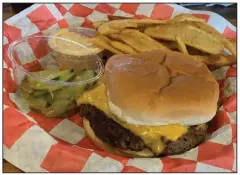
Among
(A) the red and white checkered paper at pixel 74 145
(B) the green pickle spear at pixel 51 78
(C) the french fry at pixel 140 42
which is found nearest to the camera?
(A) the red and white checkered paper at pixel 74 145

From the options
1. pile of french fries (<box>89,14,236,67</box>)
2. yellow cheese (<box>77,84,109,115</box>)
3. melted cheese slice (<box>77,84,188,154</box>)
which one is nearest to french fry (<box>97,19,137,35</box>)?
pile of french fries (<box>89,14,236,67</box>)

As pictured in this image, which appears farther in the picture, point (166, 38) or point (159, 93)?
point (166, 38)

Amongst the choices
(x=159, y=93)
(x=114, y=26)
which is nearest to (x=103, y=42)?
(x=114, y=26)

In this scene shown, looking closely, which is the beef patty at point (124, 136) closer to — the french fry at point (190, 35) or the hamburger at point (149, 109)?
the hamburger at point (149, 109)

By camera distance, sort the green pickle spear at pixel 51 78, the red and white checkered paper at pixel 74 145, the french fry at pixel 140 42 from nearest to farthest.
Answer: the red and white checkered paper at pixel 74 145
the green pickle spear at pixel 51 78
the french fry at pixel 140 42

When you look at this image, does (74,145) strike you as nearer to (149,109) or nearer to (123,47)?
(149,109)

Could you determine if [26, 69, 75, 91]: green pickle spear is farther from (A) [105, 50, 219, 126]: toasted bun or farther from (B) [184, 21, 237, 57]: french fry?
(B) [184, 21, 237, 57]: french fry

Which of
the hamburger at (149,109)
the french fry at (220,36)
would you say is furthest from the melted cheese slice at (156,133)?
the french fry at (220,36)
